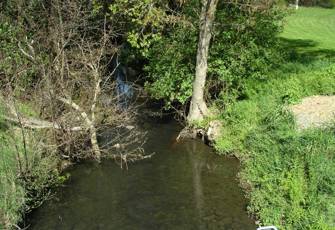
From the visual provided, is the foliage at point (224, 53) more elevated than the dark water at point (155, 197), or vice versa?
the foliage at point (224, 53)

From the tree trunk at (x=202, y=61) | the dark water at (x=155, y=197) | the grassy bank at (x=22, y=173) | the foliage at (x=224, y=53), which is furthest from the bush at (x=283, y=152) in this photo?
the grassy bank at (x=22, y=173)

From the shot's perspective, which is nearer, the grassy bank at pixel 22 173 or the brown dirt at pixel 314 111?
the grassy bank at pixel 22 173

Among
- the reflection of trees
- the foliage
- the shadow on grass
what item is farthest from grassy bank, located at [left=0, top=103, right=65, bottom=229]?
the shadow on grass

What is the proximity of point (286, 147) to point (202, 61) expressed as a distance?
5452mm

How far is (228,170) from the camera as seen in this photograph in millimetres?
15797

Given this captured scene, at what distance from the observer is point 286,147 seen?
1407 cm

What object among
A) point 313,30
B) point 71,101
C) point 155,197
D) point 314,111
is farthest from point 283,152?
point 313,30

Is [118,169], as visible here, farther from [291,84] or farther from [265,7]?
[265,7]

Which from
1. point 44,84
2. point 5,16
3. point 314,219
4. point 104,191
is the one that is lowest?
point 104,191

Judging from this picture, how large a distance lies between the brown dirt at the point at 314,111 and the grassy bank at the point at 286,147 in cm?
34

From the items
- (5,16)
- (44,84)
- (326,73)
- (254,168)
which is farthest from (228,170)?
(5,16)

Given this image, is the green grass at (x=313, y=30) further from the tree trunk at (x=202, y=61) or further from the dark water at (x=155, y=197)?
the dark water at (x=155, y=197)

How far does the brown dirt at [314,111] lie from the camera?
50.5 ft

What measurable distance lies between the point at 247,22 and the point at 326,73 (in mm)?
3582
